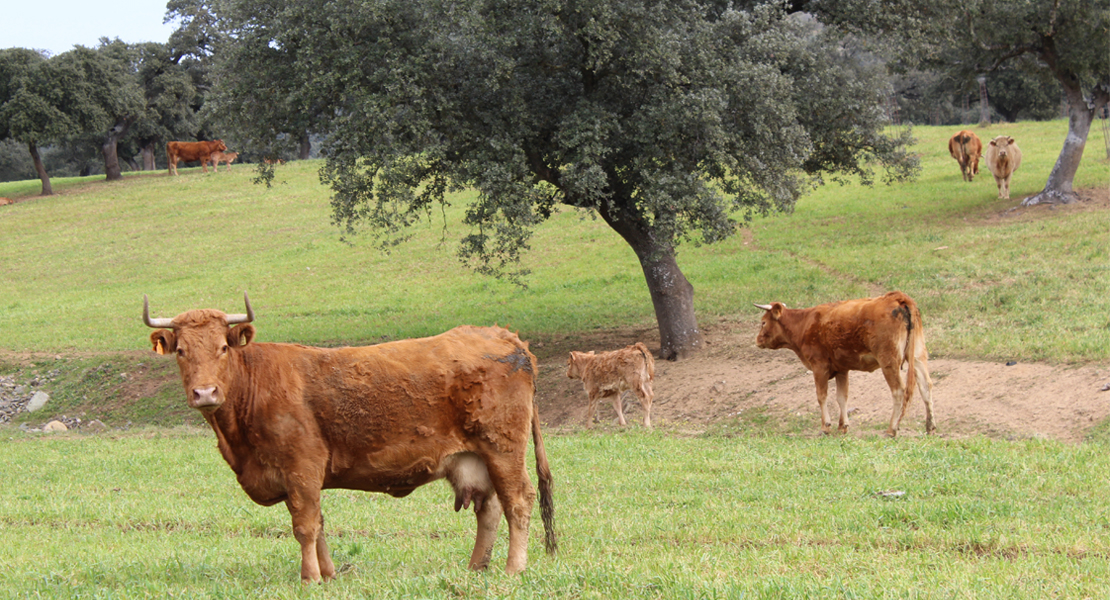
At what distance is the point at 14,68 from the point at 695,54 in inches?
1718

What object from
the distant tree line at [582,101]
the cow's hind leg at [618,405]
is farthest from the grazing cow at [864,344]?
the distant tree line at [582,101]

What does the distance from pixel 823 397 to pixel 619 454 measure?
323 centimetres

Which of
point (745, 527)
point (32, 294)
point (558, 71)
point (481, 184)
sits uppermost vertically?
point (558, 71)

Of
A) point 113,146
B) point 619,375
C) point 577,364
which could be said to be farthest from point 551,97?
point 113,146

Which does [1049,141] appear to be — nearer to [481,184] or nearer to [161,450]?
[481,184]

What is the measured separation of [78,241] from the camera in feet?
137

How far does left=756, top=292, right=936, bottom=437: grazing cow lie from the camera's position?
13.2 m

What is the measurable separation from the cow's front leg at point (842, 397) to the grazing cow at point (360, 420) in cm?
729

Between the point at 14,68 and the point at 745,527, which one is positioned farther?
the point at 14,68

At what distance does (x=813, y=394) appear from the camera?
15914 millimetres

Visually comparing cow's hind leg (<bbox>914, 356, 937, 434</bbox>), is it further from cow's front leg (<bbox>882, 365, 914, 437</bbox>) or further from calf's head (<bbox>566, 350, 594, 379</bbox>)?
calf's head (<bbox>566, 350, 594, 379</bbox>)

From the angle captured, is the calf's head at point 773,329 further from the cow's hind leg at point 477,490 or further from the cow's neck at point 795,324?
the cow's hind leg at point 477,490

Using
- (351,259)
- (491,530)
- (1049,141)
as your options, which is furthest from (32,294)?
(1049,141)

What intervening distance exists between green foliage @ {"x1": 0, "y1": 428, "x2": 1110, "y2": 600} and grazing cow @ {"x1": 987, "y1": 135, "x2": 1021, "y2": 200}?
20.4 meters
